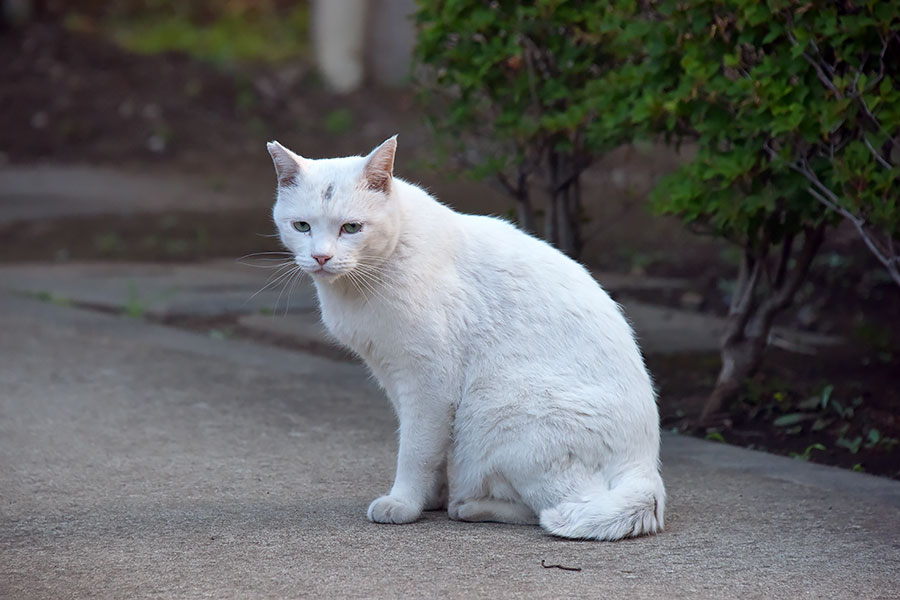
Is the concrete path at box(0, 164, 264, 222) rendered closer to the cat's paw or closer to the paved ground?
the paved ground

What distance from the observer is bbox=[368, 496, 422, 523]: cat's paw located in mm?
3785

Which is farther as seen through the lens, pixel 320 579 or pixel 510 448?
pixel 510 448

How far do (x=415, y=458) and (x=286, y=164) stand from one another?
1072 mm

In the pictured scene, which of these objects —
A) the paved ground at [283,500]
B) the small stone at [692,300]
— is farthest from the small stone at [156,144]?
the small stone at [692,300]

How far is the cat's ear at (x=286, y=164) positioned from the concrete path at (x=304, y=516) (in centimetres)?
115

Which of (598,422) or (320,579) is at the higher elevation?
(598,422)

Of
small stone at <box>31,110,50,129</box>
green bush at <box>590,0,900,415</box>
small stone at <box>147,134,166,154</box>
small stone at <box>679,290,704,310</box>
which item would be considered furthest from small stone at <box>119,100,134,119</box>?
green bush at <box>590,0,900,415</box>

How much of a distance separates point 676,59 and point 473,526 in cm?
229

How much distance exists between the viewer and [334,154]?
13102mm

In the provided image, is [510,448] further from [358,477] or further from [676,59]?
[676,59]

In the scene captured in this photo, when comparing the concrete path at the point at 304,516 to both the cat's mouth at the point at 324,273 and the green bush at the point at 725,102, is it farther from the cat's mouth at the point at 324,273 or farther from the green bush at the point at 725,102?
the green bush at the point at 725,102

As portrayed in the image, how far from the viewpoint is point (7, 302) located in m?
7.50

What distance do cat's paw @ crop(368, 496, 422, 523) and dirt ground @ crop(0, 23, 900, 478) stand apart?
1784 mm

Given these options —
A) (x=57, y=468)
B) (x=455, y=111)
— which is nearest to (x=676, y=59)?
(x=455, y=111)
